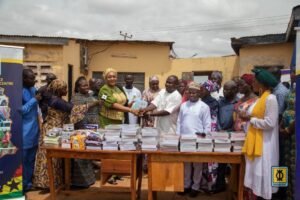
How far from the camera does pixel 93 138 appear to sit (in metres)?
4.70

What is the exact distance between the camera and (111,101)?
5500 mm

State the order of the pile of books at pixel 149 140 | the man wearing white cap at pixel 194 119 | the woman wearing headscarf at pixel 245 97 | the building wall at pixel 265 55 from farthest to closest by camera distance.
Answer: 1. the building wall at pixel 265 55
2. the man wearing white cap at pixel 194 119
3. the woman wearing headscarf at pixel 245 97
4. the pile of books at pixel 149 140

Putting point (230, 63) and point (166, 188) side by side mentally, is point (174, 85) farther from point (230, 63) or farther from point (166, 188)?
point (230, 63)

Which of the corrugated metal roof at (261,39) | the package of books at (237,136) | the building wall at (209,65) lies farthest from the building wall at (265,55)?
the package of books at (237,136)

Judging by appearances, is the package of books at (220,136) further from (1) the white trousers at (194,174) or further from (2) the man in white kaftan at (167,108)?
(2) the man in white kaftan at (167,108)

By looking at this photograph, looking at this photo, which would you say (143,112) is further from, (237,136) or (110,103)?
(237,136)

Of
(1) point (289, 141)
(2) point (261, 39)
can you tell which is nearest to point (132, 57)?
(2) point (261, 39)

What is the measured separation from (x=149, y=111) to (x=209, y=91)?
92 centimetres

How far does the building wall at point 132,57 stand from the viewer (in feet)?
63.8

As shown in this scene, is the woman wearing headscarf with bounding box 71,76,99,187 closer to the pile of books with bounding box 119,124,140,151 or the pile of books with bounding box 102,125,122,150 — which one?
the pile of books with bounding box 102,125,122,150

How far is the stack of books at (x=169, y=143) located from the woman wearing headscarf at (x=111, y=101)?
107 centimetres

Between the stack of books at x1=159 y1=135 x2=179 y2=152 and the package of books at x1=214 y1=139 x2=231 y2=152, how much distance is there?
454mm

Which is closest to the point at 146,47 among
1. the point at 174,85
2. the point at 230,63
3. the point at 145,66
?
the point at 145,66

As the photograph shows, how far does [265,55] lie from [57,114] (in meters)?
11.9
